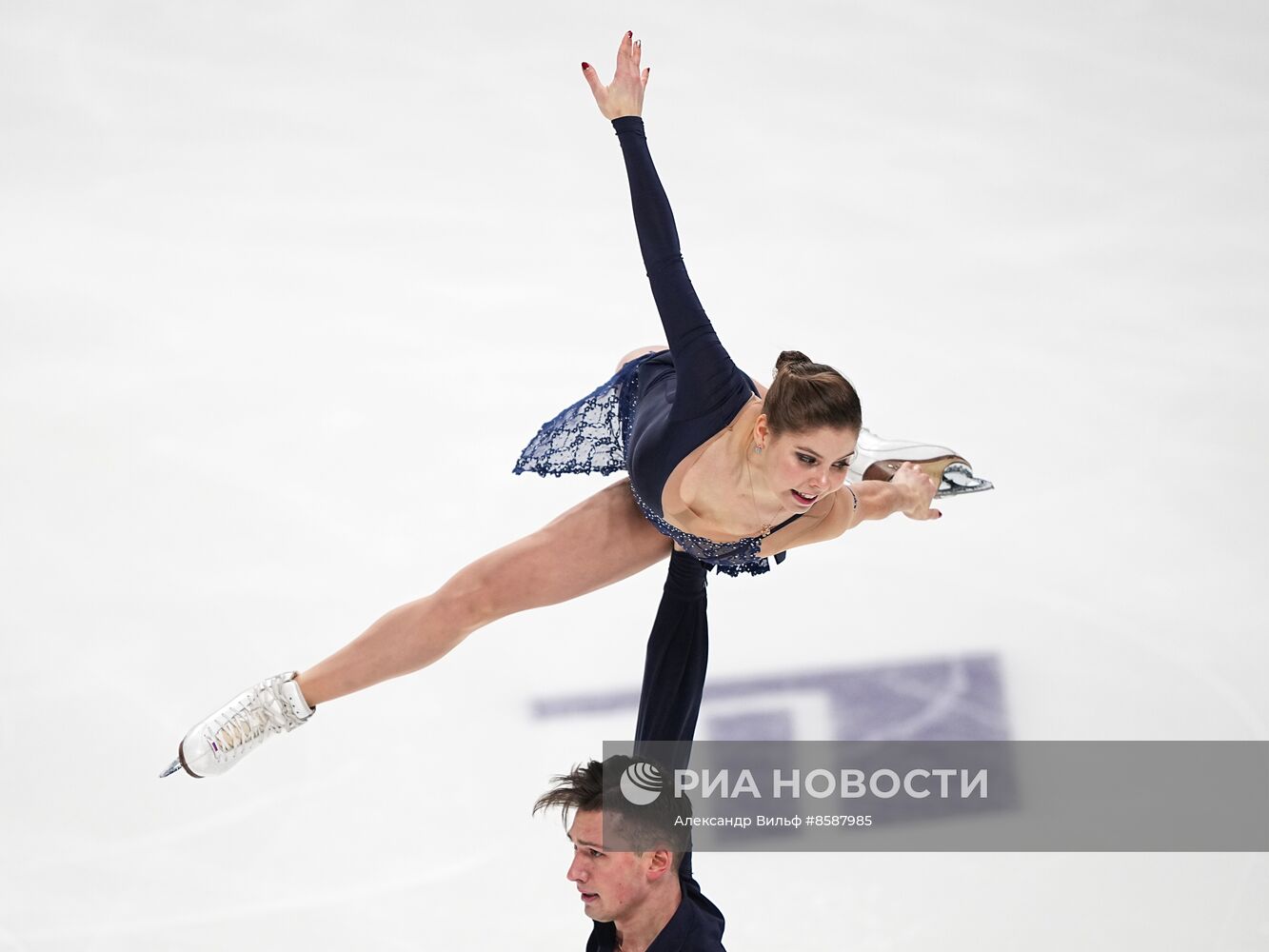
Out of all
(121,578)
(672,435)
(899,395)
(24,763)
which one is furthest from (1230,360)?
(24,763)

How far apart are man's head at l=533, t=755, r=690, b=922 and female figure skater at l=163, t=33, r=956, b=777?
522mm

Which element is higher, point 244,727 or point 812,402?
point 812,402

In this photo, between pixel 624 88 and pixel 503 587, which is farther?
pixel 503 587

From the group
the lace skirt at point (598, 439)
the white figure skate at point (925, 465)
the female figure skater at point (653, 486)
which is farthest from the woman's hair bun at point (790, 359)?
the white figure skate at point (925, 465)

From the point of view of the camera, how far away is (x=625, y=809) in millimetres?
2816

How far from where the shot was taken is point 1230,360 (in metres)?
5.21

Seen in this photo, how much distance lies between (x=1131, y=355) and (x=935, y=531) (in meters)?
1.17

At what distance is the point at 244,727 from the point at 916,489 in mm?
1751

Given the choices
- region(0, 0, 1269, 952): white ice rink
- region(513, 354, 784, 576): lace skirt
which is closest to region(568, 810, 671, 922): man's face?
region(513, 354, 784, 576): lace skirt

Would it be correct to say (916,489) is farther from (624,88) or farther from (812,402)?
(624,88)

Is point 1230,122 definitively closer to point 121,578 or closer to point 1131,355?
point 1131,355

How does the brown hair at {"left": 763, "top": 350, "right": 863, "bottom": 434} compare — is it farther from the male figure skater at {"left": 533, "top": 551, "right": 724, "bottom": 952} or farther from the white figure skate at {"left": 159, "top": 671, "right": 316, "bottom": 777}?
the white figure skate at {"left": 159, "top": 671, "right": 316, "bottom": 777}

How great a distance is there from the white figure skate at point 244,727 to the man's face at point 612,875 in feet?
2.90

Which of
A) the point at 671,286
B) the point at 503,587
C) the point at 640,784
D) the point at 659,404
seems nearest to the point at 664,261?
the point at 671,286
